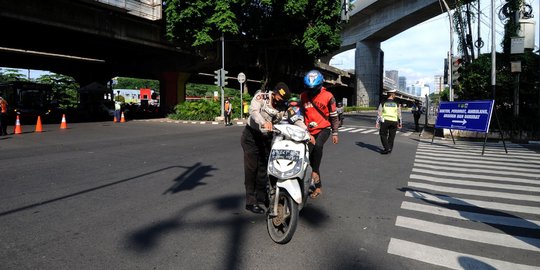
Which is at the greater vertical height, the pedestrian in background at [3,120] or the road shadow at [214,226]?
the pedestrian in background at [3,120]

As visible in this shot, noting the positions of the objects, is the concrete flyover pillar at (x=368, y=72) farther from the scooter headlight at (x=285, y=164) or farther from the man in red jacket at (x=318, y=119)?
the scooter headlight at (x=285, y=164)

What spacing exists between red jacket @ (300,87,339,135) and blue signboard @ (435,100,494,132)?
319 inches

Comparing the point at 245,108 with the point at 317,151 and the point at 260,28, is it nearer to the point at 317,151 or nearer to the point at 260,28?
the point at 260,28

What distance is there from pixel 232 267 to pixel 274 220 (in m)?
0.88

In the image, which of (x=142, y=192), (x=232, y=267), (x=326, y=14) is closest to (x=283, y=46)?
(x=326, y=14)

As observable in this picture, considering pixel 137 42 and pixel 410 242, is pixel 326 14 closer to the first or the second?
pixel 137 42

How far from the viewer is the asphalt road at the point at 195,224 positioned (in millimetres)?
3152

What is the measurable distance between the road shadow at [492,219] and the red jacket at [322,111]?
180 centimetres

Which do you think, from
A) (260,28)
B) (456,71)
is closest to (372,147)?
(456,71)

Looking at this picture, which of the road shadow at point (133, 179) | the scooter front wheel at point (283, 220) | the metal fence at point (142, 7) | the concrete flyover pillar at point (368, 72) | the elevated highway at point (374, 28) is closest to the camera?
the scooter front wheel at point (283, 220)

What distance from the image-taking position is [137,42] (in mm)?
23812

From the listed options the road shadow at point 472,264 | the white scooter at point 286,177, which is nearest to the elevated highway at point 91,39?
the white scooter at point 286,177

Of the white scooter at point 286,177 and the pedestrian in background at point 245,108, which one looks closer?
the white scooter at point 286,177

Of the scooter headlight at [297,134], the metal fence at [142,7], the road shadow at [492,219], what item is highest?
the metal fence at [142,7]
